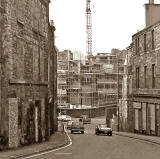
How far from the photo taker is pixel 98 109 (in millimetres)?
104062

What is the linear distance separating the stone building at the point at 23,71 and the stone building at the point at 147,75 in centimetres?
1182

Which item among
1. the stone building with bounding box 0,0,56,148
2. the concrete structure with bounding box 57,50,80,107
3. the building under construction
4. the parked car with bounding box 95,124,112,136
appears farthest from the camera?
the concrete structure with bounding box 57,50,80,107

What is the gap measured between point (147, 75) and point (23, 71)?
1845 cm

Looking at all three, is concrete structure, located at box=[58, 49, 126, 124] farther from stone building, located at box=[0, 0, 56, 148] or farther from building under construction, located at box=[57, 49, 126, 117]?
stone building, located at box=[0, 0, 56, 148]

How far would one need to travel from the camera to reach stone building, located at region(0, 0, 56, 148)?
22078mm

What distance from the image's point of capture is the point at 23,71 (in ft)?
83.3

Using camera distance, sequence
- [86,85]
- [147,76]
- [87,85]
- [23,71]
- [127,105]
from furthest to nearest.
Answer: [87,85], [86,85], [127,105], [147,76], [23,71]

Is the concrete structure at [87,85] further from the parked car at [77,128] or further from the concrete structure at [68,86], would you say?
the parked car at [77,128]

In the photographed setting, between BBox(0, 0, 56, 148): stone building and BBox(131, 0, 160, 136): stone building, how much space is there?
11.8m

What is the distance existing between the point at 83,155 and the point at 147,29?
22.4m

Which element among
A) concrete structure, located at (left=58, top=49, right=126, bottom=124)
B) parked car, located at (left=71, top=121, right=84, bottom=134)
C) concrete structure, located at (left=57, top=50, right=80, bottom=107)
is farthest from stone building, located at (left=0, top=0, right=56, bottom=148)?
concrete structure, located at (left=57, top=50, right=80, bottom=107)

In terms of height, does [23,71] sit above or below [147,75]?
below

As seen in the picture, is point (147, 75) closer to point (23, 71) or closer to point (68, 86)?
point (23, 71)

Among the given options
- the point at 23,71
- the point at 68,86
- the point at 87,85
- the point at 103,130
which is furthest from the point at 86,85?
the point at 23,71
